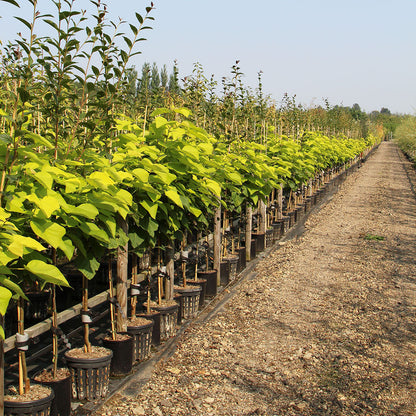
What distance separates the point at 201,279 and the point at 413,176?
20.5 m

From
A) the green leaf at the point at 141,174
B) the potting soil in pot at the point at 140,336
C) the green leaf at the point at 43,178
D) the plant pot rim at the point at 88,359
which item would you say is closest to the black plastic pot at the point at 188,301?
the potting soil in pot at the point at 140,336

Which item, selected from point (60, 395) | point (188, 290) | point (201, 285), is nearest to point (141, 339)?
point (60, 395)

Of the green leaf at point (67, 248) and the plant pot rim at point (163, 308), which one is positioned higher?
the green leaf at point (67, 248)

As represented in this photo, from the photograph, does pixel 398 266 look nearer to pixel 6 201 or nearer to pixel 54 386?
pixel 54 386

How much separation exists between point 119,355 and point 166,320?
83 centimetres

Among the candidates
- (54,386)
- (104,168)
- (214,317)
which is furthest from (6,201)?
(214,317)

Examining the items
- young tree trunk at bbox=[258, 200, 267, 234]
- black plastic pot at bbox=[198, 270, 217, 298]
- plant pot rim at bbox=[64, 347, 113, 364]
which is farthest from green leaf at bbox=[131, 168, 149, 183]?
young tree trunk at bbox=[258, 200, 267, 234]

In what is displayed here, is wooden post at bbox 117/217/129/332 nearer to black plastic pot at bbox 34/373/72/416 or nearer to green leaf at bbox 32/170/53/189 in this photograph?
black plastic pot at bbox 34/373/72/416

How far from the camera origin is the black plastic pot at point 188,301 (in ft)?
14.9

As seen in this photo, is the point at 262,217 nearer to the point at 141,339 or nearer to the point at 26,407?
the point at 141,339

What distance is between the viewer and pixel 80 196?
97.0 inches

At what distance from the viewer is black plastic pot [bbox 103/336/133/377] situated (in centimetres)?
329

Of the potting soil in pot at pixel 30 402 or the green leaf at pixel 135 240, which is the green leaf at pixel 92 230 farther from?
the green leaf at pixel 135 240

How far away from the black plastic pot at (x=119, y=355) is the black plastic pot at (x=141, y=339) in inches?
6.3
